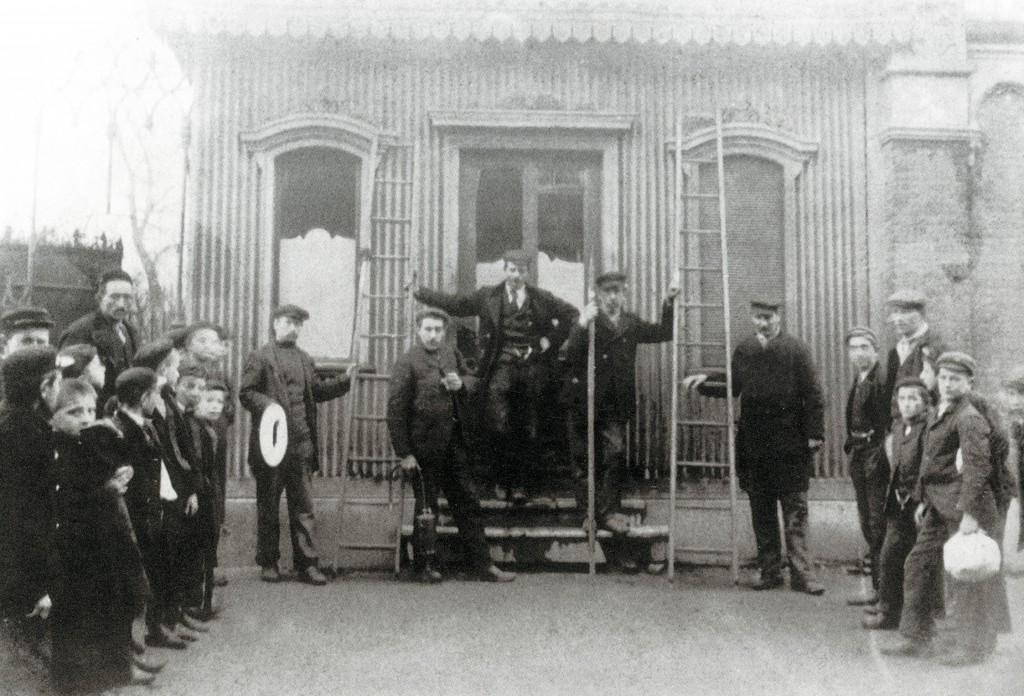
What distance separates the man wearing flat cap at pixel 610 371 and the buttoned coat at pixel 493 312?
0.70 feet

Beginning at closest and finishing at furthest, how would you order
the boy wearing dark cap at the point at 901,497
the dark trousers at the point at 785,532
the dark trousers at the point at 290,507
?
the boy wearing dark cap at the point at 901,497 < the dark trousers at the point at 785,532 < the dark trousers at the point at 290,507

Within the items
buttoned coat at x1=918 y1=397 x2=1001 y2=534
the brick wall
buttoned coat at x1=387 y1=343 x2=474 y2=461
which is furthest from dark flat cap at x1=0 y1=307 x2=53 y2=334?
the brick wall

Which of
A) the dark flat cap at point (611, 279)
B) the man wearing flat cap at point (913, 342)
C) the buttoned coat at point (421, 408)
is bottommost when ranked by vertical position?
the buttoned coat at point (421, 408)

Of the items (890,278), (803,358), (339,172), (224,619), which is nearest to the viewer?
(224,619)

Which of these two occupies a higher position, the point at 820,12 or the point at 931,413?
the point at 820,12

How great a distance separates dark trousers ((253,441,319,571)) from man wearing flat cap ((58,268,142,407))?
113 cm

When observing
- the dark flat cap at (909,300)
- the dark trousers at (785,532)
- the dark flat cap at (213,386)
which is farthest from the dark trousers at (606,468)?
the dark flat cap at (213,386)

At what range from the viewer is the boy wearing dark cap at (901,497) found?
4.31 metres

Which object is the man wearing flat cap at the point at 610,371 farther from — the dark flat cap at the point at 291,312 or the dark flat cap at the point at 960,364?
the dark flat cap at the point at 960,364

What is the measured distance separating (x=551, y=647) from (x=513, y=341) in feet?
7.45

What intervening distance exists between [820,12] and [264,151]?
385 centimetres

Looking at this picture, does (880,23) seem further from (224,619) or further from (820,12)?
(224,619)

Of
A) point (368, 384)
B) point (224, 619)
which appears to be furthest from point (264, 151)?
point (224, 619)

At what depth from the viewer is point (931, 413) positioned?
13.9 ft
